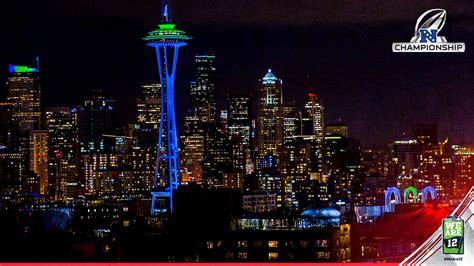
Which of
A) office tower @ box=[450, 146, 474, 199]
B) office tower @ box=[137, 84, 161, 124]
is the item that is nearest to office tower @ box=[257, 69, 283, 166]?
office tower @ box=[137, 84, 161, 124]

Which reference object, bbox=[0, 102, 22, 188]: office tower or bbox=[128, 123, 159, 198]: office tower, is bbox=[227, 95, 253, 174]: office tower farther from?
bbox=[0, 102, 22, 188]: office tower

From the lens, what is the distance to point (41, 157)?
11383mm

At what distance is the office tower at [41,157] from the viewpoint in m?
10.8

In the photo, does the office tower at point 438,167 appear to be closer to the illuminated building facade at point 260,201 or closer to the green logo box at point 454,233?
the illuminated building facade at point 260,201

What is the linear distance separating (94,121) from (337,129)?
8.59ft

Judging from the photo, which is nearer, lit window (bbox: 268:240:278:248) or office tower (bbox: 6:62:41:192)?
lit window (bbox: 268:240:278:248)

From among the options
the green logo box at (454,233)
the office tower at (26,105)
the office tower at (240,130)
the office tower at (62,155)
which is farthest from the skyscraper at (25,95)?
the green logo box at (454,233)

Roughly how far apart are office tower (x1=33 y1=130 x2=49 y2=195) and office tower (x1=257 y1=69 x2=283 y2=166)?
2132mm

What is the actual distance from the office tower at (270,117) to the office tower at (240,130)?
98mm

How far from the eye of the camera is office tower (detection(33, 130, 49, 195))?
10836 millimetres

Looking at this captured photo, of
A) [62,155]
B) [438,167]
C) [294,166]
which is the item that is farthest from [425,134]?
[62,155]

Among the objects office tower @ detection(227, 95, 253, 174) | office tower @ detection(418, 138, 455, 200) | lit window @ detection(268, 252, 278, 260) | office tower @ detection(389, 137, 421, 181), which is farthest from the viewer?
office tower @ detection(227, 95, 253, 174)

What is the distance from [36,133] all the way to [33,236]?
2.49 m

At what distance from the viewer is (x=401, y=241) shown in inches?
310
